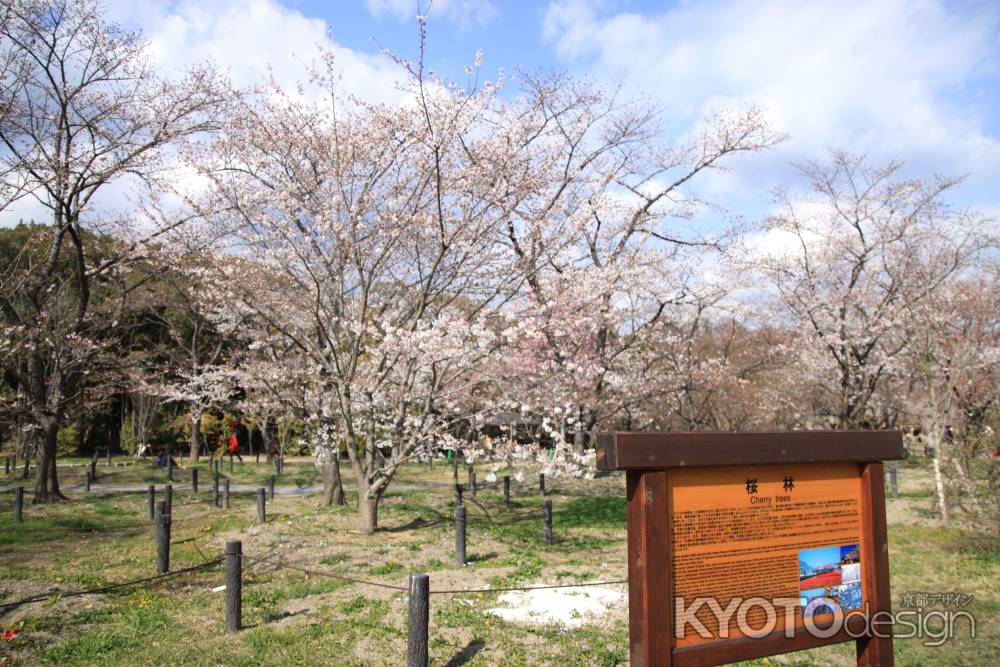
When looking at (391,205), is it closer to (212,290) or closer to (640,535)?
(212,290)

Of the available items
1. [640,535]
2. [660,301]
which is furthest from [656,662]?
[660,301]

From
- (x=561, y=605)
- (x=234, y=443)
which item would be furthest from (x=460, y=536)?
(x=234, y=443)

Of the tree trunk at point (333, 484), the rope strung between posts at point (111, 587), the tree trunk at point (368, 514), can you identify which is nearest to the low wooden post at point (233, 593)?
the rope strung between posts at point (111, 587)

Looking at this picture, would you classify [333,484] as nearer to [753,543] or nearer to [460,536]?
[460,536]

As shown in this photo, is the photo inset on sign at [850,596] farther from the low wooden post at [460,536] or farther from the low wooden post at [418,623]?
the low wooden post at [460,536]

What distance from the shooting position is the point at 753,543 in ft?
12.8

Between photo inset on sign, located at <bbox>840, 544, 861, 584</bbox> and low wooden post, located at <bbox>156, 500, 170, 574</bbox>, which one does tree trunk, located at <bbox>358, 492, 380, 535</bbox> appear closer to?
low wooden post, located at <bbox>156, 500, 170, 574</bbox>

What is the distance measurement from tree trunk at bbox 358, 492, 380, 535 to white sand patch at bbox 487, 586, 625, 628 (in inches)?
147

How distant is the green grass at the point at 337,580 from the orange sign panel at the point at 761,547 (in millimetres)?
2240

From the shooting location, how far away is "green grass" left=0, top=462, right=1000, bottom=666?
19.4ft

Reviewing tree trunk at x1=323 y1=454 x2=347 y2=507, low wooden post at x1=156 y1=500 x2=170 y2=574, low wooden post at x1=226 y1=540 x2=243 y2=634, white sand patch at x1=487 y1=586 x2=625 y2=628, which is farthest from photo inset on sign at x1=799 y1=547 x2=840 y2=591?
tree trunk at x1=323 y1=454 x2=347 y2=507

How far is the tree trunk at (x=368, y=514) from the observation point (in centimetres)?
1077

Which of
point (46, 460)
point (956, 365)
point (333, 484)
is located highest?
point (956, 365)

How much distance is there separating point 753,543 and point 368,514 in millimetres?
7938
